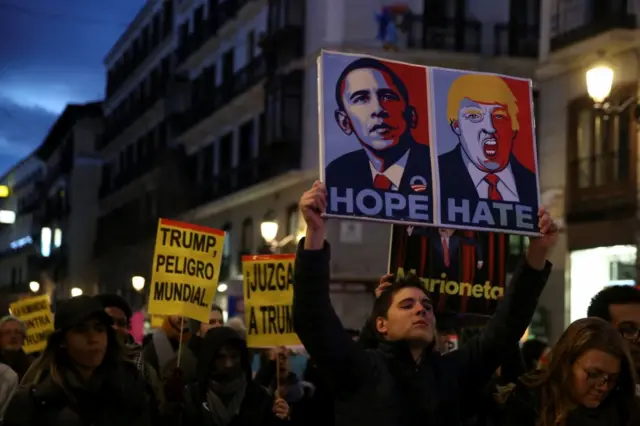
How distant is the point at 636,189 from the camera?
61.2 ft

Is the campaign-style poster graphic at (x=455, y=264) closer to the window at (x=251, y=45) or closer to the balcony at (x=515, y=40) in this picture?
the balcony at (x=515, y=40)

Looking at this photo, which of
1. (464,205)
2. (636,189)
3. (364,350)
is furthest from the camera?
(636,189)

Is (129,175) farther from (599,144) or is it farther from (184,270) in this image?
(184,270)

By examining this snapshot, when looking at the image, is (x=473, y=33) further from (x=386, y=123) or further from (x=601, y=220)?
(x=386, y=123)

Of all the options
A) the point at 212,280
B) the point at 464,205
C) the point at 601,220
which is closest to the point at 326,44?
the point at 601,220

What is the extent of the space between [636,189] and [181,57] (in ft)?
83.2

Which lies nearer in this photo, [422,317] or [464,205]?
[422,317]

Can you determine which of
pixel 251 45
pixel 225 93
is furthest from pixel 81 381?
pixel 225 93

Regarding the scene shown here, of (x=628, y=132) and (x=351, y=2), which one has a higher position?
(x=351, y=2)

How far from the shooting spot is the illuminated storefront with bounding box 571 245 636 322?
1944 cm

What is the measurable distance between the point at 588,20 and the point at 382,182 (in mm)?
16295

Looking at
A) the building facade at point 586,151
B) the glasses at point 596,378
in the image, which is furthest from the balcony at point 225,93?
the glasses at point 596,378

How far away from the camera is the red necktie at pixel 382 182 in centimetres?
478

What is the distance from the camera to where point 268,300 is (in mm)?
8375
